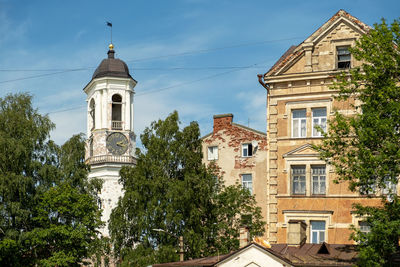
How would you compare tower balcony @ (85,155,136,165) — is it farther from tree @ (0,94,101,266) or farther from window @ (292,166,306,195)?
window @ (292,166,306,195)

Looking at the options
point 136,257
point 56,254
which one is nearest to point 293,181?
point 136,257


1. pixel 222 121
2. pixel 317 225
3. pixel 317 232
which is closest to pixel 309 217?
pixel 317 225

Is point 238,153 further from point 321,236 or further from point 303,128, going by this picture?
point 321,236

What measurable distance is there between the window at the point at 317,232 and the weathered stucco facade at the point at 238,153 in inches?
514

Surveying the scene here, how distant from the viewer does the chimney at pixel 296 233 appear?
3928cm

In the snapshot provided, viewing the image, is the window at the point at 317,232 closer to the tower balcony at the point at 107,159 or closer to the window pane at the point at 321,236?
the window pane at the point at 321,236

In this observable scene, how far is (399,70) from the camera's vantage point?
35312 millimetres

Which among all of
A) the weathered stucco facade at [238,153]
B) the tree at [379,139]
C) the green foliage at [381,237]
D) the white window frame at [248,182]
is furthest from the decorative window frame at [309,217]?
the white window frame at [248,182]

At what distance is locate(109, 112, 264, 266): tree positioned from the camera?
45031mm

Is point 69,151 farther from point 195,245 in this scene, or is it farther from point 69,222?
Result: point 195,245

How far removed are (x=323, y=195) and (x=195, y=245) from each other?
24.1ft

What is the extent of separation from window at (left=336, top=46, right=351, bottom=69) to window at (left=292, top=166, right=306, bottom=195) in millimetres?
5793

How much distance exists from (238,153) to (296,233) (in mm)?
18952

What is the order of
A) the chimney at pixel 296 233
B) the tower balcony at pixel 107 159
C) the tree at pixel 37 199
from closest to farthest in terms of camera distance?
the chimney at pixel 296 233
the tree at pixel 37 199
the tower balcony at pixel 107 159
